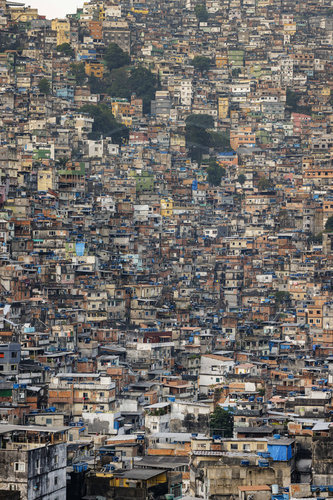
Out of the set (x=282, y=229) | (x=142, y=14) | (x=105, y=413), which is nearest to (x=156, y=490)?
(x=105, y=413)

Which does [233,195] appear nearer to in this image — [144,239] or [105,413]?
[144,239]

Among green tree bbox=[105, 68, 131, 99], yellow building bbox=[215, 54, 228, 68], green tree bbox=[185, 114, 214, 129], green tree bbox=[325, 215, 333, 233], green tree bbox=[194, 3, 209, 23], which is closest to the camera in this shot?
green tree bbox=[325, 215, 333, 233]

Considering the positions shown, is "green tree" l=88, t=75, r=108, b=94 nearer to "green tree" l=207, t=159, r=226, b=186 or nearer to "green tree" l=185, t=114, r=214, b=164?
"green tree" l=185, t=114, r=214, b=164

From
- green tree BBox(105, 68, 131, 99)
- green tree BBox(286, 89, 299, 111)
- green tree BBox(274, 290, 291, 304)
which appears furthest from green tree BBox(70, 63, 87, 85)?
green tree BBox(274, 290, 291, 304)

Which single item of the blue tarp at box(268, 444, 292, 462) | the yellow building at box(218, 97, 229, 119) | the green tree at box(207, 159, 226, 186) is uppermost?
the yellow building at box(218, 97, 229, 119)

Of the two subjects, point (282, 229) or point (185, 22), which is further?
point (185, 22)

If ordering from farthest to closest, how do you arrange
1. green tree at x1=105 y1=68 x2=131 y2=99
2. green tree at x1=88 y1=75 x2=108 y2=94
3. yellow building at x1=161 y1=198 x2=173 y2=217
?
green tree at x1=105 y1=68 x2=131 y2=99 < green tree at x1=88 y1=75 x2=108 y2=94 < yellow building at x1=161 y1=198 x2=173 y2=217
